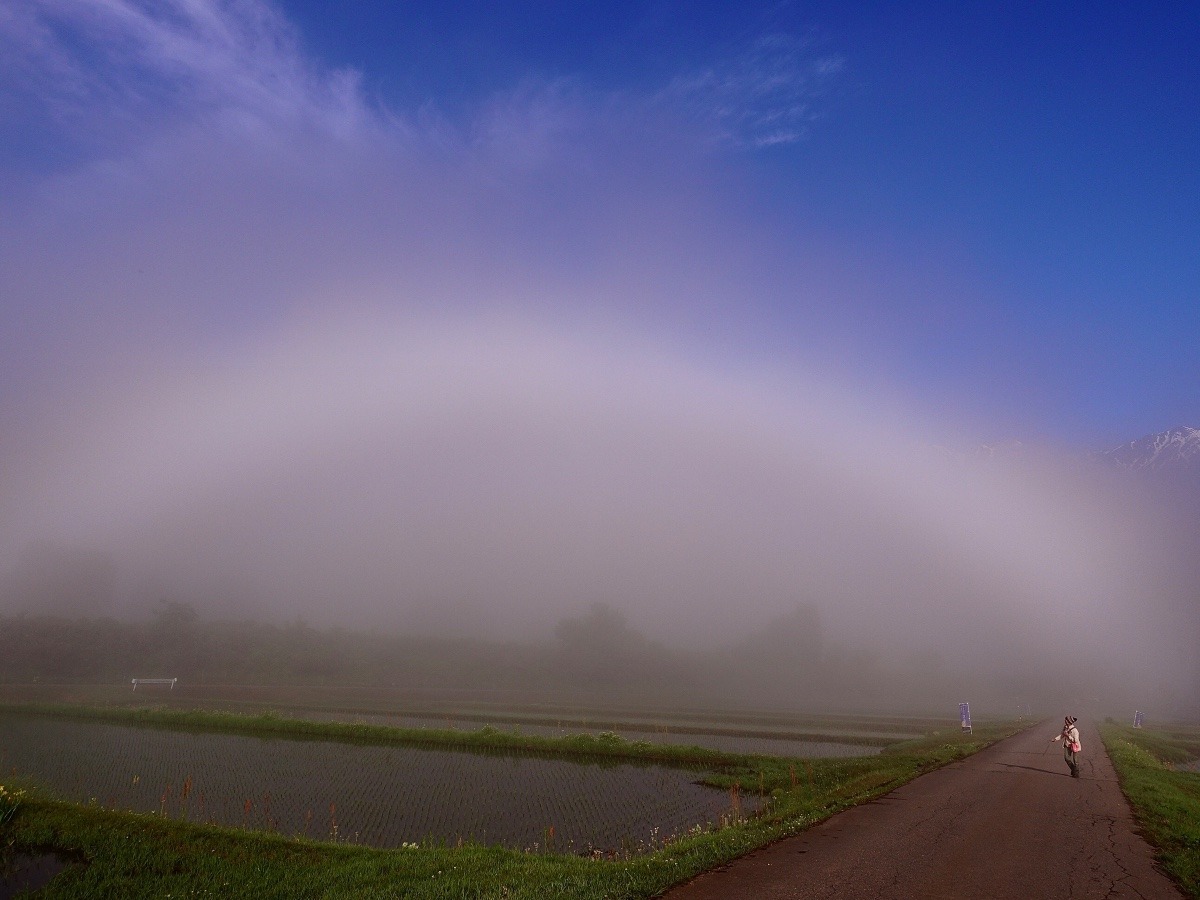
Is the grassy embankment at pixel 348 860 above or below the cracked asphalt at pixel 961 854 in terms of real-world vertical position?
below

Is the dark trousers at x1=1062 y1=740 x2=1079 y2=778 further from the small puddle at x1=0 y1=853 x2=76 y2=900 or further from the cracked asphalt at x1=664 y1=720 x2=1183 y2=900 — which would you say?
the small puddle at x1=0 y1=853 x2=76 y2=900

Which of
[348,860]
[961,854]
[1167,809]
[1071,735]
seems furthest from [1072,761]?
[348,860]

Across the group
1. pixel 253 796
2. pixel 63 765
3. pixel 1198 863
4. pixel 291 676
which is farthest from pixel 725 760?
pixel 291 676

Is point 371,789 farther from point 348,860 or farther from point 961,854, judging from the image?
point 961,854

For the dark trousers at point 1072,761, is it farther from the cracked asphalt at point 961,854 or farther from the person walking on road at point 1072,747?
the cracked asphalt at point 961,854

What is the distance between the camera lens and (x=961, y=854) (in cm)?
1459

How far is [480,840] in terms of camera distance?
2183cm

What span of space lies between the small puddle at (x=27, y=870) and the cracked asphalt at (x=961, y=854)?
17.0m

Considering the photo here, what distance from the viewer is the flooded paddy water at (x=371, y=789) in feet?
77.7

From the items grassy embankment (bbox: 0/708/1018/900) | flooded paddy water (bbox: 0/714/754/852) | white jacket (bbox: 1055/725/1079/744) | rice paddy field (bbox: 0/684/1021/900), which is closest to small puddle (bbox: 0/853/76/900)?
rice paddy field (bbox: 0/684/1021/900)

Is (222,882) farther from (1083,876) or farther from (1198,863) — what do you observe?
(1198,863)

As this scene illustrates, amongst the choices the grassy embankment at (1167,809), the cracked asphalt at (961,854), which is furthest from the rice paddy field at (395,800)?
the grassy embankment at (1167,809)

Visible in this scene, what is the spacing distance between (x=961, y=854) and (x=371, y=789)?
2532cm

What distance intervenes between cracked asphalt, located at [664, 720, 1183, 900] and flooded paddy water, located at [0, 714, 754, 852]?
23.4 feet
